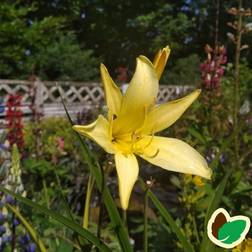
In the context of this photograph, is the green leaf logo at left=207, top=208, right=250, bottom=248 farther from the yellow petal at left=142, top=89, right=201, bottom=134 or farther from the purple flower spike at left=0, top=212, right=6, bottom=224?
the purple flower spike at left=0, top=212, right=6, bottom=224

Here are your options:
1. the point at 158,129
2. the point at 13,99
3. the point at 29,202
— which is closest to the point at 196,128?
the point at 158,129

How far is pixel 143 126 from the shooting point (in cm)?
83

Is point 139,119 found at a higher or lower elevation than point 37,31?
higher

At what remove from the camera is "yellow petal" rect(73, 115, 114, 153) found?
0.70 meters

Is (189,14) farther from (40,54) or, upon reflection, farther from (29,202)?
(29,202)

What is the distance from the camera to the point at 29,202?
72 cm

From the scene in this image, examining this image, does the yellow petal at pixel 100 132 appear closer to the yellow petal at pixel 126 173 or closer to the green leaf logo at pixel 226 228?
the yellow petal at pixel 126 173

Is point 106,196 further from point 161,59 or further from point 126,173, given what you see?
point 161,59

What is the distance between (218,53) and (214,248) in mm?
1625

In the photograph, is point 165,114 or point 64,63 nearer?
point 165,114

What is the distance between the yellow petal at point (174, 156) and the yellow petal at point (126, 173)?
1.3 inches

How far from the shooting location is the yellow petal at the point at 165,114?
2.67 ft

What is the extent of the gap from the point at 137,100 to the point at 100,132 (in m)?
0.10

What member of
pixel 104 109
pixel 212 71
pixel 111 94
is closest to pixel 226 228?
pixel 111 94
